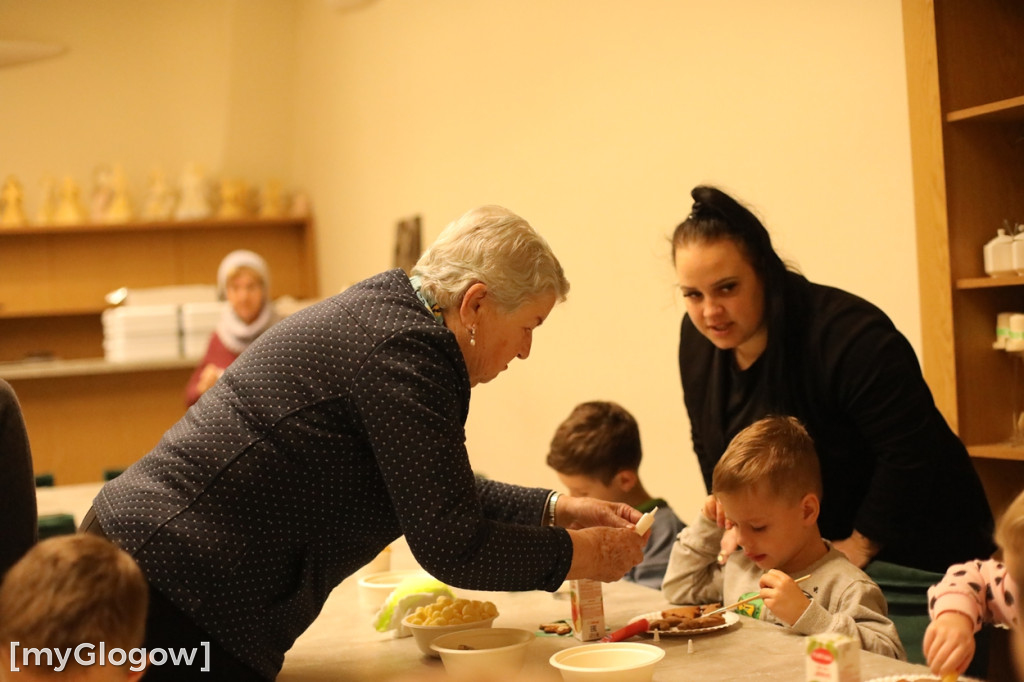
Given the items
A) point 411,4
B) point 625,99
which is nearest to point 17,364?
point 411,4

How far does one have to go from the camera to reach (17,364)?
252 inches

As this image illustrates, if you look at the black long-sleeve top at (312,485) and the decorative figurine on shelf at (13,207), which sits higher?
the decorative figurine on shelf at (13,207)

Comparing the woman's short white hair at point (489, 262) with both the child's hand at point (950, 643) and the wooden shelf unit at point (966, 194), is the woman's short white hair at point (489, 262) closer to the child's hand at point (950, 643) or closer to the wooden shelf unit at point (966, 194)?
the child's hand at point (950, 643)

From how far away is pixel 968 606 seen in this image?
62.2 inches

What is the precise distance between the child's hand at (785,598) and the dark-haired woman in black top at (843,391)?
54 cm

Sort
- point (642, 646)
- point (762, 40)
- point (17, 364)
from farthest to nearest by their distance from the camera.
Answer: point (17, 364) < point (762, 40) < point (642, 646)

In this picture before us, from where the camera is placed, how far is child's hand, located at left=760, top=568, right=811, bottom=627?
69.2 inches

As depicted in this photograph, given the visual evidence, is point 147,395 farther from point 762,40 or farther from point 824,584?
point 824,584

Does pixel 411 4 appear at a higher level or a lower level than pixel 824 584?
higher

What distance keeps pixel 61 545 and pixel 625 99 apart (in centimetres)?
314

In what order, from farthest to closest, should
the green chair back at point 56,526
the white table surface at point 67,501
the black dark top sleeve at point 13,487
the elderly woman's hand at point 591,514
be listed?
the white table surface at point 67,501
the green chair back at point 56,526
the elderly woman's hand at point 591,514
the black dark top sleeve at point 13,487

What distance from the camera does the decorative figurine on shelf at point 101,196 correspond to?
682 cm

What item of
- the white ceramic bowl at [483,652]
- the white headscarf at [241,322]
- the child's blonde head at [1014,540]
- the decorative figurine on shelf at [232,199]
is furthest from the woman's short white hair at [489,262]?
the decorative figurine on shelf at [232,199]

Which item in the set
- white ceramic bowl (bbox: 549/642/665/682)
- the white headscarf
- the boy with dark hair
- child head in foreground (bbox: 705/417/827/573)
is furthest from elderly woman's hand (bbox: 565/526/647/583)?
the white headscarf
